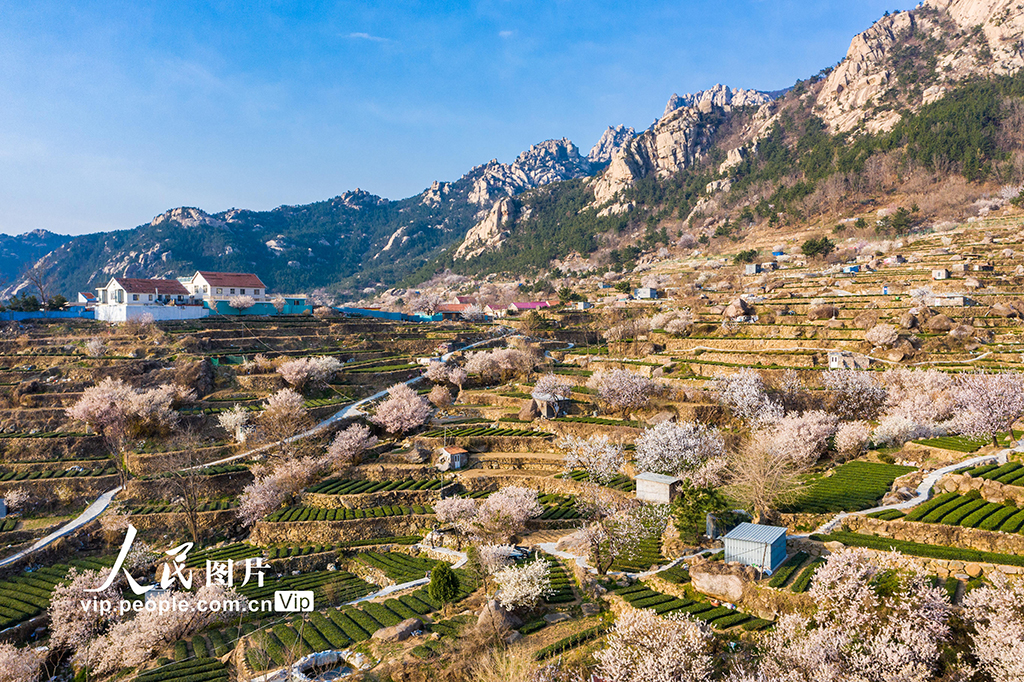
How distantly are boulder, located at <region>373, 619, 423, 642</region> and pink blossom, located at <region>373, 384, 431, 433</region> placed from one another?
28.0 meters

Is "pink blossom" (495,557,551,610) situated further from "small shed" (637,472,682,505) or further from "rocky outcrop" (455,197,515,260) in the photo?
"rocky outcrop" (455,197,515,260)

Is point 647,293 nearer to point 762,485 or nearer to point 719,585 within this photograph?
point 762,485

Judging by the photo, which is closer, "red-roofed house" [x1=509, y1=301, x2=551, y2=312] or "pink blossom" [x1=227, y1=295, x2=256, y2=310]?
"pink blossom" [x1=227, y1=295, x2=256, y2=310]

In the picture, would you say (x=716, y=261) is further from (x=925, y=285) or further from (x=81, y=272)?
(x=81, y=272)

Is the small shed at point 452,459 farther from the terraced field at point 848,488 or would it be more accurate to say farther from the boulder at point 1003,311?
the boulder at point 1003,311

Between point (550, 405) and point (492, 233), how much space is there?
13839 cm

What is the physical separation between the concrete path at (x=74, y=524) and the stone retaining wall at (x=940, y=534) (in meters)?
47.7

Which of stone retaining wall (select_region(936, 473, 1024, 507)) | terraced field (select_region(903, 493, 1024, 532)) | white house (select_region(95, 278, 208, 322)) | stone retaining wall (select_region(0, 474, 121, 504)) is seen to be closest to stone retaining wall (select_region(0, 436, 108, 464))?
stone retaining wall (select_region(0, 474, 121, 504))

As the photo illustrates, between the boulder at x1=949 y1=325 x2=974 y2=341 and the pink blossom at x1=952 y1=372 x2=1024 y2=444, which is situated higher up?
the boulder at x1=949 y1=325 x2=974 y2=341

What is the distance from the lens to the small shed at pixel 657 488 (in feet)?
109

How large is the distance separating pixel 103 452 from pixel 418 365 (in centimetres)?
3093

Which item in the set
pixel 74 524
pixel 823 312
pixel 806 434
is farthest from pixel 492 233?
pixel 806 434

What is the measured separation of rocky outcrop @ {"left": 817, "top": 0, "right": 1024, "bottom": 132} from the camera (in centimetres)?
12219

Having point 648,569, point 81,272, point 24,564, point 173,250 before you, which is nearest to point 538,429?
point 648,569
